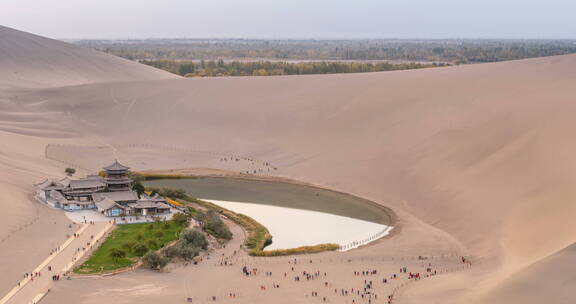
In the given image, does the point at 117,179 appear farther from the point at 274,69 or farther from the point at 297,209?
the point at 274,69

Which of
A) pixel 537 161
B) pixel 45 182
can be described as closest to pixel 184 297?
pixel 45 182

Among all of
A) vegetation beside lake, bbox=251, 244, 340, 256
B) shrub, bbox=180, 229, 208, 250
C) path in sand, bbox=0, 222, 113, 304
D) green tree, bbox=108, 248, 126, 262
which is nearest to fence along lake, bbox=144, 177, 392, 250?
vegetation beside lake, bbox=251, 244, 340, 256

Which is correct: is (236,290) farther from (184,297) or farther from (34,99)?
(34,99)

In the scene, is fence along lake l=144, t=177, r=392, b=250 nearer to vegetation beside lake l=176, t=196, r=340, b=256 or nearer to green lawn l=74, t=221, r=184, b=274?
vegetation beside lake l=176, t=196, r=340, b=256

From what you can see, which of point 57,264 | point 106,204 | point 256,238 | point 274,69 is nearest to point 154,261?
point 57,264

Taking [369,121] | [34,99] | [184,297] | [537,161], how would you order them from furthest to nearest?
[34,99]
[369,121]
[537,161]
[184,297]

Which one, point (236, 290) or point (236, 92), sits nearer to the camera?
point (236, 290)
